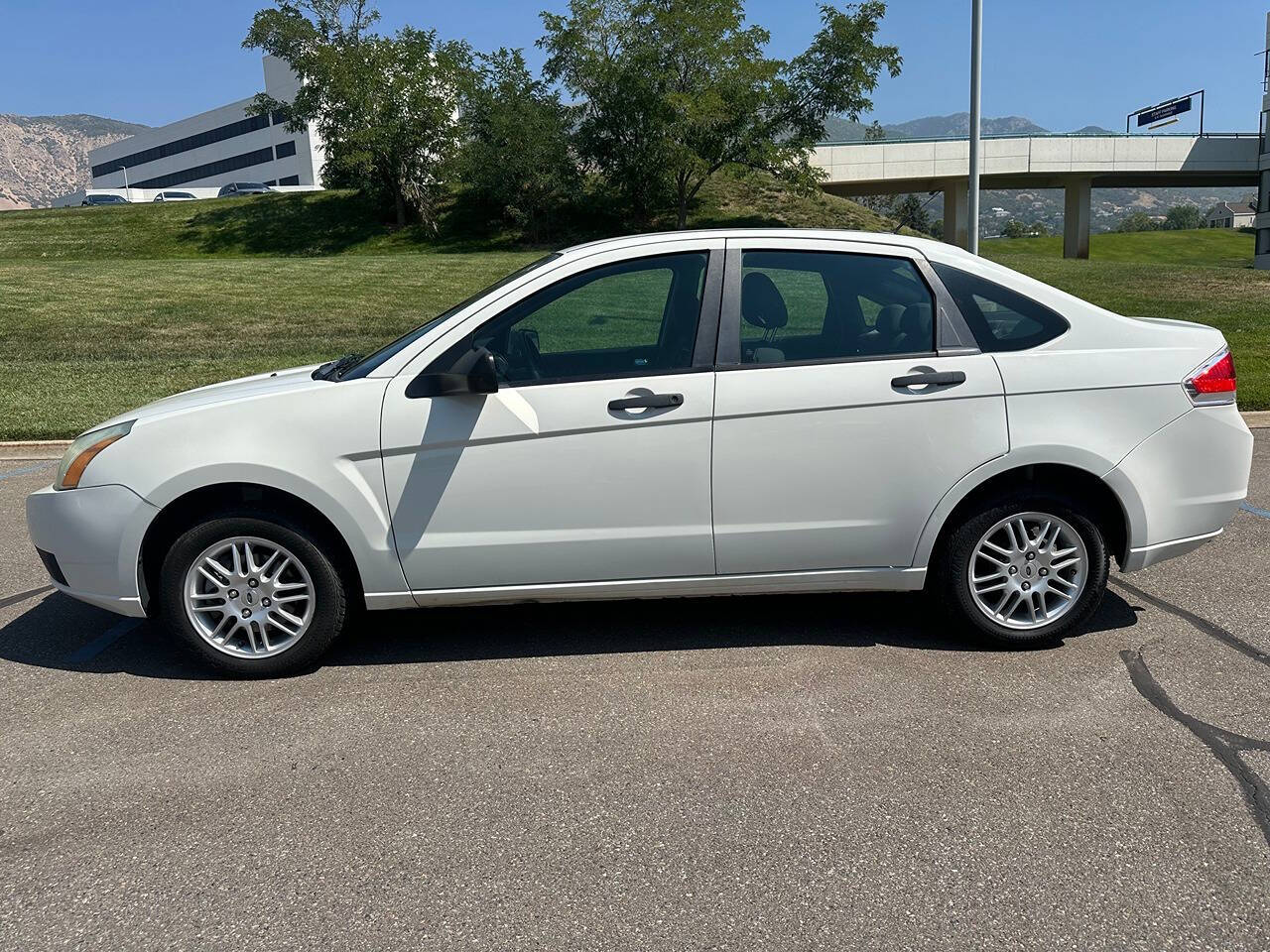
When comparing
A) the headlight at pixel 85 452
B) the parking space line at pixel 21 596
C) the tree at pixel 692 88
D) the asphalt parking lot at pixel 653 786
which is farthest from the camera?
the tree at pixel 692 88

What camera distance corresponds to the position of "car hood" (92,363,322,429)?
14.6 feet

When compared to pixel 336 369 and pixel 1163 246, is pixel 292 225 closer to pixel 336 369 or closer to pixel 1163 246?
pixel 336 369

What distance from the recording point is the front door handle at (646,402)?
427 centimetres

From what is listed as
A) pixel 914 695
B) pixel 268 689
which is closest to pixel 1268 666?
pixel 914 695

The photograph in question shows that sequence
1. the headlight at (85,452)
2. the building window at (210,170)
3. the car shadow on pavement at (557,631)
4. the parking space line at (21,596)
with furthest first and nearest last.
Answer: the building window at (210,170), the parking space line at (21,596), the car shadow on pavement at (557,631), the headlight at (85,452)

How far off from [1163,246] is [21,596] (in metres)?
104

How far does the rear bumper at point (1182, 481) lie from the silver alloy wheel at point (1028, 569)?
26cm

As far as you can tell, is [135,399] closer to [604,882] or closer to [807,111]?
[604,882]

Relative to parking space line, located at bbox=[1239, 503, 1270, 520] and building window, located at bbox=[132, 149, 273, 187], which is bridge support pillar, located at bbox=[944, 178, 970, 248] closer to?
parking space line, located at bbox=[1239, 503, 1270, 520]

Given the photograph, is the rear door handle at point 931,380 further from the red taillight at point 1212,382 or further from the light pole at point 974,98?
the light pole at point 974,98

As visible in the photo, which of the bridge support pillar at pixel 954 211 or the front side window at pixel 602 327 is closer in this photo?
the front side window at pixel 602 327

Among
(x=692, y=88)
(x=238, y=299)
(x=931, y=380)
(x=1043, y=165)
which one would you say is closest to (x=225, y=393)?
(x=931, y=380)

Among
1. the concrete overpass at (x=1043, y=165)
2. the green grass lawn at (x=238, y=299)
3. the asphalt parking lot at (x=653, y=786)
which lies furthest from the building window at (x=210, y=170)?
the asphalt parking lot at (x=653, y=786)

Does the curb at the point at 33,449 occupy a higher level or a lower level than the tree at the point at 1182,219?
lower
